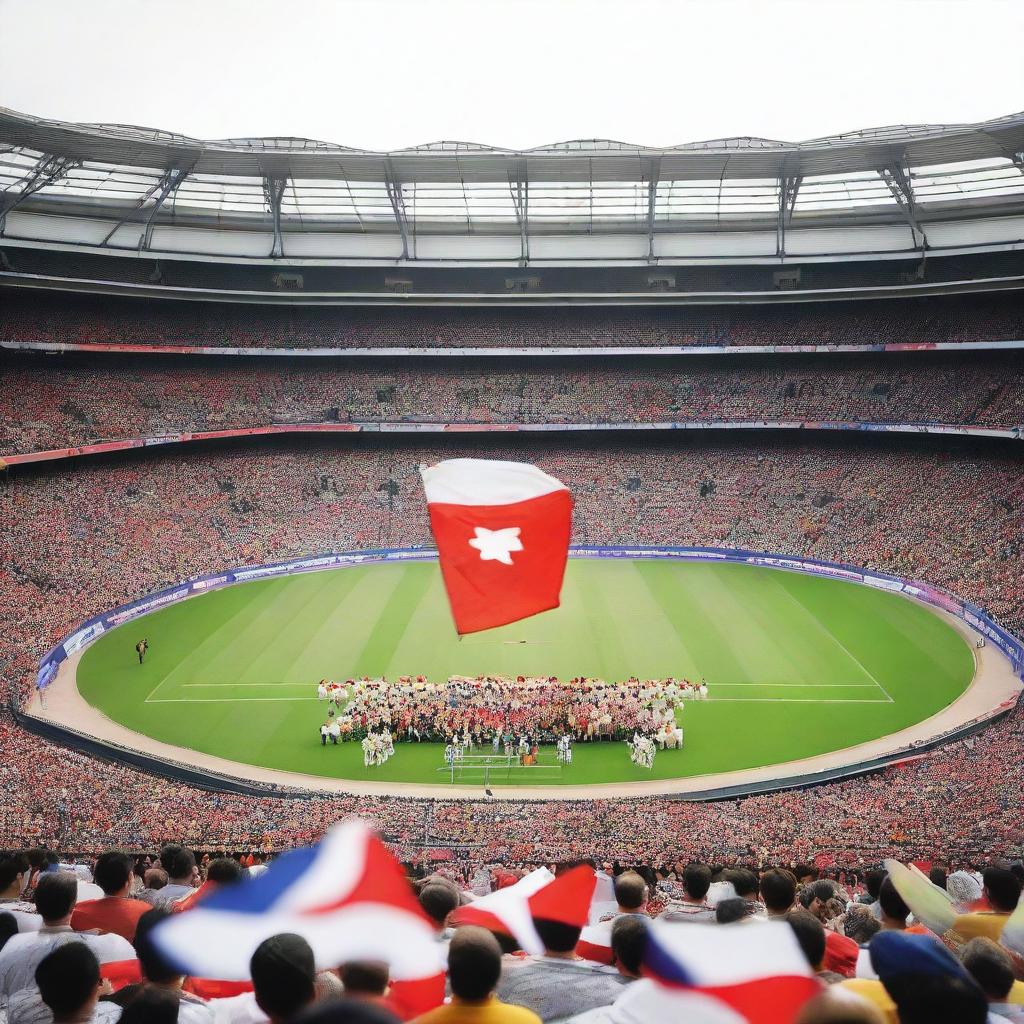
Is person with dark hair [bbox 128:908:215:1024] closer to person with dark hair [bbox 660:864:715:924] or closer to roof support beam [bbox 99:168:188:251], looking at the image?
person with dark hair [bbox 660:864:715:924]

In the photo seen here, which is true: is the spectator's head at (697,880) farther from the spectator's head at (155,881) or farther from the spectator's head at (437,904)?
the spectator's head at (155,881)

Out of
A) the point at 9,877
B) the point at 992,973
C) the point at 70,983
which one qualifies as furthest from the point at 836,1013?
the point at 9,877

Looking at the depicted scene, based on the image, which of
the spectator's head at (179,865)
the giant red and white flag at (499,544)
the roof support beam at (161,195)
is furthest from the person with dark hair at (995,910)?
the roof support beam at (161,195)

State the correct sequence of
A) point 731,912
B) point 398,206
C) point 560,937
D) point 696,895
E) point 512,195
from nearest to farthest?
point 560,937 < point 731,912 < point 696,895 < point 512,195 < point 398,206

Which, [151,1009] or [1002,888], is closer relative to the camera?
[151,1009]

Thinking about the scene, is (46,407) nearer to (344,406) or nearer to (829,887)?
(344,406)

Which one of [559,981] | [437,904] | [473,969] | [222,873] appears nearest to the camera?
[473,969]

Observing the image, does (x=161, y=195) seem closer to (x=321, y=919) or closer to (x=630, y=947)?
(x=321, y=919)
